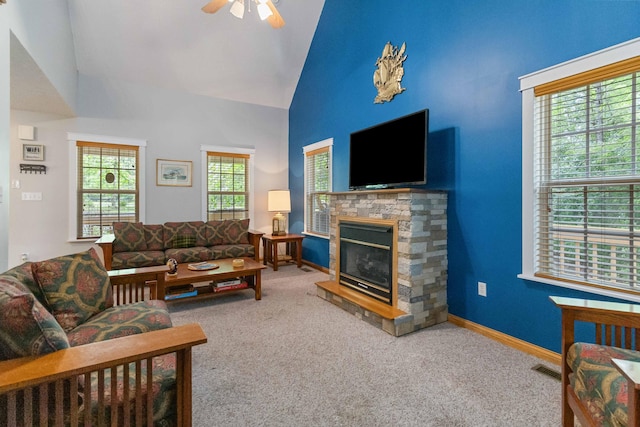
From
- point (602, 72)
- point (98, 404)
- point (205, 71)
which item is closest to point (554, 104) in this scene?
point (602, 72)

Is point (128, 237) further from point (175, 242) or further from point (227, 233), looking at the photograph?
point (227, 233)

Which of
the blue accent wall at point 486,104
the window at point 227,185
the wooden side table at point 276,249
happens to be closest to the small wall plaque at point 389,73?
the blue accent wall at point 486,104

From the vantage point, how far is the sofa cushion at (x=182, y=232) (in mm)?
4613

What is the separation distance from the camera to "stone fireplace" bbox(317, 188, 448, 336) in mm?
2719

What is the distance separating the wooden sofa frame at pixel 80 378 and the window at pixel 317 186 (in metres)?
3.74

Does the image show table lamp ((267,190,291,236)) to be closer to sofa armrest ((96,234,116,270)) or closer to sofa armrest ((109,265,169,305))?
sofa armrest ((96,234,116,270))

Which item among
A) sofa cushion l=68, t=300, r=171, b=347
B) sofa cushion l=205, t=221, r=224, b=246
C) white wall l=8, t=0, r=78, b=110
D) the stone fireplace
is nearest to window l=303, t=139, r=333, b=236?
sofa cushion l=205, t=221, r=224, b=246

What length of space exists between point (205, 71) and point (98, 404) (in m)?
5.11

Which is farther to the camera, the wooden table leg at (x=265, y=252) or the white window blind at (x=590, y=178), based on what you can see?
the wooden table leg at (x=265, y=252)

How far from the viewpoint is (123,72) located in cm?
468

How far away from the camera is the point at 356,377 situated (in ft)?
6.60

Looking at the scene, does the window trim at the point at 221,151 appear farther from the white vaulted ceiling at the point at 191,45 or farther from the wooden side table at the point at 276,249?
the white vaulted ceiling at the point at 191,45

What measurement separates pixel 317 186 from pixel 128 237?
9.55 feet

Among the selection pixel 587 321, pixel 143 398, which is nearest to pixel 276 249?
pixel 143 398
